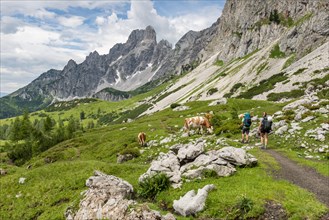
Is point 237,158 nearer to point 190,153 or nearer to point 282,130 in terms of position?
point 190,153

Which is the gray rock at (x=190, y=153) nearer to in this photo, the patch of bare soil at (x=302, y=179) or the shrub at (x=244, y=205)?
the patch of bare soil at (x=302, y=179)

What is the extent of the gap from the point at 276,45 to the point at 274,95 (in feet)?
276

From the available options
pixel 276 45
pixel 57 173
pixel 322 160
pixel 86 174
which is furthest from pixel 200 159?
pixel 276 45

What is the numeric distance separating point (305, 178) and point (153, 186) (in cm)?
1187

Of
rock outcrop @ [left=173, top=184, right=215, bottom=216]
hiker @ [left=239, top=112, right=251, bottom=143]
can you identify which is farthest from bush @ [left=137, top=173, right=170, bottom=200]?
hiker @ [left=239, top=112, right=251, bottom=143]

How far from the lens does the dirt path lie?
21109mm

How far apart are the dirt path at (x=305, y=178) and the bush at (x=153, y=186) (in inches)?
352

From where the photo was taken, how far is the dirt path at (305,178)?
21109mm

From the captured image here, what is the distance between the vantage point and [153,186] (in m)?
23.5

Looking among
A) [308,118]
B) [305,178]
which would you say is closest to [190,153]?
[305,178]

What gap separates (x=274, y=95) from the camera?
351ft

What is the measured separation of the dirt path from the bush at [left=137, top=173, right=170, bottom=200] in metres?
8.93

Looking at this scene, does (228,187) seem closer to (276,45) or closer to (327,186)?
(327,186)

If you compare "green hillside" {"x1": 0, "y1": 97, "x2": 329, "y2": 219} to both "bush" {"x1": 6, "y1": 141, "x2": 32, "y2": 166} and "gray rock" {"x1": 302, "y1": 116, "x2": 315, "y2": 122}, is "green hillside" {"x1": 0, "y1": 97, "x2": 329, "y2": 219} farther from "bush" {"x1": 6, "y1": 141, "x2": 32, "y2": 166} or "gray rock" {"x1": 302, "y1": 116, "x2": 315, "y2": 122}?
"bush" {"x1": 6, "y1": 141, "x2": 32, "y2": 166}
